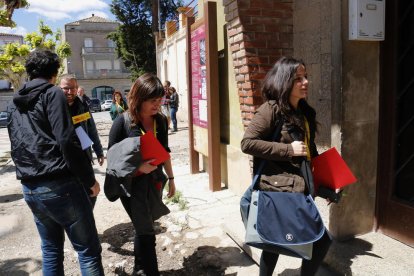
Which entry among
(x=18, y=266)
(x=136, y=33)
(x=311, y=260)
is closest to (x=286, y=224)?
(x=311, y=260)

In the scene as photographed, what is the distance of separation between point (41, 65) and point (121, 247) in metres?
2.41

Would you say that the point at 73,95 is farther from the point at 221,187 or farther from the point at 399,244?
the point at 399,244

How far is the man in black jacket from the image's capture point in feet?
7.77

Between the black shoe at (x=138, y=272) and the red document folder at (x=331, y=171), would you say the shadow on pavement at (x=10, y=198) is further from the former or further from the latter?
the red document folder at (x=331, y=171)

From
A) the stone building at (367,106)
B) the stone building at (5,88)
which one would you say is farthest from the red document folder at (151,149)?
the stone building at (5,88)

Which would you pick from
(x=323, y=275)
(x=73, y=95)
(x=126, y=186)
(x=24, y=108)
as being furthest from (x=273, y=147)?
(x=73, y=95)

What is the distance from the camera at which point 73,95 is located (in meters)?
3.99

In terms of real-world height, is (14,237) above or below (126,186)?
below

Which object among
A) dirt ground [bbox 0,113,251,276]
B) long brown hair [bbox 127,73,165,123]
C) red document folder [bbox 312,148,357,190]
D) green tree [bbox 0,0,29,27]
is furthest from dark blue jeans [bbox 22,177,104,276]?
green tree [bbox 0,0,29,27]

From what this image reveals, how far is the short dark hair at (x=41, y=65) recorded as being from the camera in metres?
2.52

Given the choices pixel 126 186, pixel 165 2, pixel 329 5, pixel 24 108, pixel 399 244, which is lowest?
pixel 399 244

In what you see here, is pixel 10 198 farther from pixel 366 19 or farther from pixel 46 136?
pixel 366 19

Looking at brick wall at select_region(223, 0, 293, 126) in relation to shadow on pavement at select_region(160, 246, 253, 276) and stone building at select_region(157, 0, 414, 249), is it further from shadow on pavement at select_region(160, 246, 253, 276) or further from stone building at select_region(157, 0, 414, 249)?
shadow on pavement at select_region(160, 246, 253, 276)

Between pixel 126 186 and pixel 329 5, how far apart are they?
2.40 metres
